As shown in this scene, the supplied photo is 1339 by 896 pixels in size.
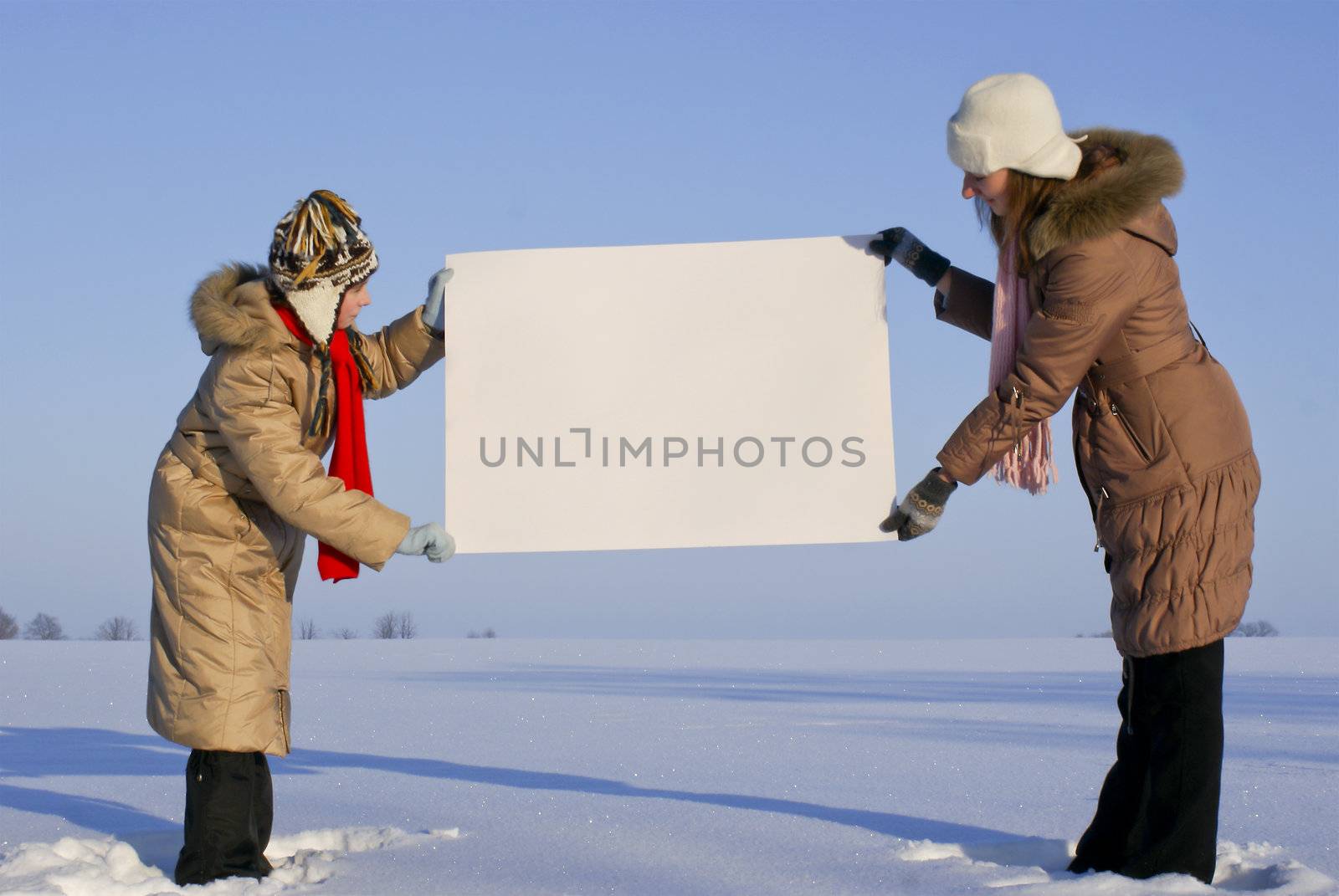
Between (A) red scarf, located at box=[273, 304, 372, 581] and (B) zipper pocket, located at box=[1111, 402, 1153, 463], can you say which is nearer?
(B) zipper pocket, located at box=[1111, 402, 1153, 463]

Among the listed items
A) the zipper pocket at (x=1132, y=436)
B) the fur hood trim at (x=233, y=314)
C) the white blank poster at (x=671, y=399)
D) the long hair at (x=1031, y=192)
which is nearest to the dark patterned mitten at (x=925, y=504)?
the white blank poster at (x=671, y=399)

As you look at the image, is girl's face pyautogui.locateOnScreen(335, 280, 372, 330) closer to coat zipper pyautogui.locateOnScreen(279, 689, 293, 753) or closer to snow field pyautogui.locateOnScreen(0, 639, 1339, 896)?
coat zipper pyautogui.locateOnScreen(279, 689, 293, 753)

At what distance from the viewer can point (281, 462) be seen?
2541mm

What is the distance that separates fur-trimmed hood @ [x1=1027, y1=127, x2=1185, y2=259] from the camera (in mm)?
2361

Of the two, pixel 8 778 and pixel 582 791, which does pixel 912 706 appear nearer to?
pixel 582 791

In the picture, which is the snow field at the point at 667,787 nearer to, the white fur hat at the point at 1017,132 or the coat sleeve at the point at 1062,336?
the coat sleeve at the point at 1062,336

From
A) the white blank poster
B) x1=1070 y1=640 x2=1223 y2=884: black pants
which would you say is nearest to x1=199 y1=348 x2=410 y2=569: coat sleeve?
the white blank poster

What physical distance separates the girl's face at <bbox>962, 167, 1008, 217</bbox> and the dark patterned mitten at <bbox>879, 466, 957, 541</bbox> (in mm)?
555

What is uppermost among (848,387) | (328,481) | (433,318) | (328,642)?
(433,318)

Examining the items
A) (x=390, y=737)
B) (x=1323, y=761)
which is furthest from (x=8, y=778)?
(x=1323, y=761)

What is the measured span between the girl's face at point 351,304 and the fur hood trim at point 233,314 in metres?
0.14

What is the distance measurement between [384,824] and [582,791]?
60cm

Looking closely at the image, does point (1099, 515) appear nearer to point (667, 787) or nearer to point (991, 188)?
point (991, 188)

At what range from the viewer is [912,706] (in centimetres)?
570
